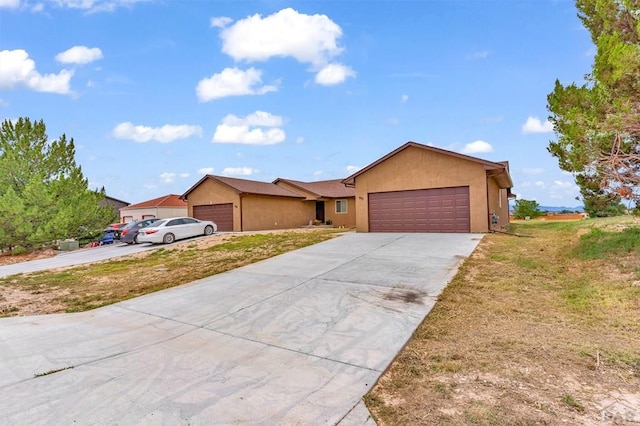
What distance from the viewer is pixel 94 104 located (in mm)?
17375

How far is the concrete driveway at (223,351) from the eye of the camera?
307cm

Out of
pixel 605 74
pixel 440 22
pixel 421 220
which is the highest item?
pixel 440 22

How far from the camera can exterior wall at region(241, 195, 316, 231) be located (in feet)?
78.0

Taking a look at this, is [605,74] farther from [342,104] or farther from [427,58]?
[342,104]

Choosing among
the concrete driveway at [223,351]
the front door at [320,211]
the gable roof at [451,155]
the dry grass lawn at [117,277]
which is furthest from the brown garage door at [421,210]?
the front door at [320,211]

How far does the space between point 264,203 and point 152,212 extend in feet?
56.1

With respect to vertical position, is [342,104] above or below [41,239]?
above

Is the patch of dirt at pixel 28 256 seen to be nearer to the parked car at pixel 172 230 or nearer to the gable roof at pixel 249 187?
the parked car at pixel 172 230

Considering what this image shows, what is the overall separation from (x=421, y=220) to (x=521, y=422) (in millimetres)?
14540

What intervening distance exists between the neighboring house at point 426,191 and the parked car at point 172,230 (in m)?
9.52

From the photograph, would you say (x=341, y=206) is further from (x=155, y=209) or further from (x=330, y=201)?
(x=155, y=209)

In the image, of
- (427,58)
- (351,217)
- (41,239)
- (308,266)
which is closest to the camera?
(308,266)

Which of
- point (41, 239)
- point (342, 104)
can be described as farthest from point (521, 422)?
point (41, 239)

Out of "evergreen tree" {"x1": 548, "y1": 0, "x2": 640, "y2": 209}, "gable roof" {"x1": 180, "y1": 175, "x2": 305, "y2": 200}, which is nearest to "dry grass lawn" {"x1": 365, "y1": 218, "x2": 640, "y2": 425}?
"evergreen tree" {"x1": 548, "y1": 0, "x2": 640, "y2": 209}
